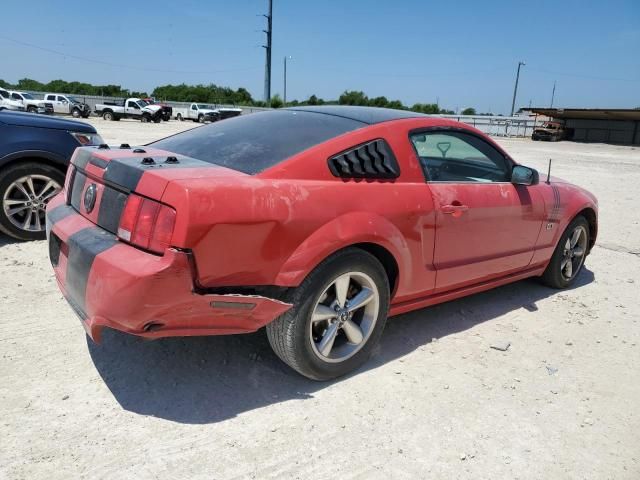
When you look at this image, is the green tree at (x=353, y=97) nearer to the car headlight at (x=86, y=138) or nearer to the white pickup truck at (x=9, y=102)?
the white pickup truck at (x=9, y=102)

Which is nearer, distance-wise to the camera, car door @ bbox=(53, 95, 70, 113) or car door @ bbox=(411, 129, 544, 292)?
car door @ bbox=(411, 129, 544, 292)

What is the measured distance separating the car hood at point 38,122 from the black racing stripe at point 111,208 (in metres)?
2.87

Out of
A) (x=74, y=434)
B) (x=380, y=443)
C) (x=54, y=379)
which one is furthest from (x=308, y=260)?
(x=54, y=379)

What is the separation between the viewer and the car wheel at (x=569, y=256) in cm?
462

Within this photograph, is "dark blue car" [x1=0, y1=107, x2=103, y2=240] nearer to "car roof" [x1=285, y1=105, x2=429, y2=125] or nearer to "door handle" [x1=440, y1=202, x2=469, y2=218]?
"car roof" [x1=285, y1=105, x2=429, y2=125]

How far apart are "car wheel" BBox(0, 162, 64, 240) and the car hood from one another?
0.39m

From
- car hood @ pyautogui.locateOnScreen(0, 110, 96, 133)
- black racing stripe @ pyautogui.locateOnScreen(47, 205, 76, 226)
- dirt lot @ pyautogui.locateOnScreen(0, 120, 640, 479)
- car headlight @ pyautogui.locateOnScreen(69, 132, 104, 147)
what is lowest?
dirt lot @ pyautogui.locateOnScreen(0, 120, 640, 479)

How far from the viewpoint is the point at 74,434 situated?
2.35 m

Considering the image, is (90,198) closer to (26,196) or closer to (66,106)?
(26,196)

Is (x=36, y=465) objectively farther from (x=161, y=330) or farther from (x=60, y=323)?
(x=60, y=323)

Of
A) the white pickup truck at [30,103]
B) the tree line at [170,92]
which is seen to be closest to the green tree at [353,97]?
the tree line at [170,92]

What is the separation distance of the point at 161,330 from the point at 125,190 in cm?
73

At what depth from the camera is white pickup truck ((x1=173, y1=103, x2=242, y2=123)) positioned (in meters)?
44.4

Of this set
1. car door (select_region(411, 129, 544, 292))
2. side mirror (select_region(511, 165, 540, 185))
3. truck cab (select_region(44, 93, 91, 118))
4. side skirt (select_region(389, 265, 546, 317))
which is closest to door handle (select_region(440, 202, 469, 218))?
car door (select_region(411, 129, 544, 292))
